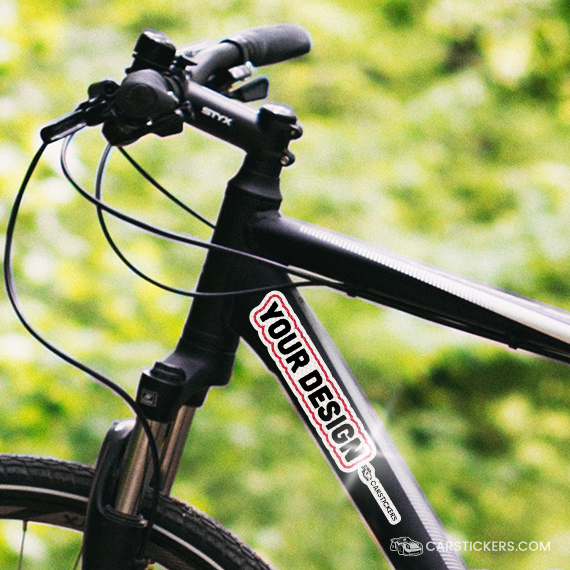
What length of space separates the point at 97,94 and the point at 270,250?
21 centimetres

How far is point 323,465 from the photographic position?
2035 mm

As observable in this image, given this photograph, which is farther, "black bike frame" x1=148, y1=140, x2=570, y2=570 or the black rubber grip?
the black rubber grip

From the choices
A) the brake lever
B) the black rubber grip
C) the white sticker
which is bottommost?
the white sticker

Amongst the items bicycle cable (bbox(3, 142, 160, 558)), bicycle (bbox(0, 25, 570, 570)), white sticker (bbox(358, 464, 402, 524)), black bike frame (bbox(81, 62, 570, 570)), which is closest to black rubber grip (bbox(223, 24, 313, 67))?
bicycle (bbox(0, 25, 570, 570))

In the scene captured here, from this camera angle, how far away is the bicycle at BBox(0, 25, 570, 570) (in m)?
0.69

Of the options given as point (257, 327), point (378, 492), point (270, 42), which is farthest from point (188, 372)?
point (270, 42)

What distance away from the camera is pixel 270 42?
0.85m

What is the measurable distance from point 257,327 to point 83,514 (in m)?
0.29

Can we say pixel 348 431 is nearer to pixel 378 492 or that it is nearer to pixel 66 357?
pixel 378 492

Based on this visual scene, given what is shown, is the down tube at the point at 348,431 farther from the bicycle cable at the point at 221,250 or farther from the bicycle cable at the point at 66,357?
the bicycle cable at the point at 66,357

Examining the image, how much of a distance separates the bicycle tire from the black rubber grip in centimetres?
48

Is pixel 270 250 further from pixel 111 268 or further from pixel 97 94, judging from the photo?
pixel 111 268

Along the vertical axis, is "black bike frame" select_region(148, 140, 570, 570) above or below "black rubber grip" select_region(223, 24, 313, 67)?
below

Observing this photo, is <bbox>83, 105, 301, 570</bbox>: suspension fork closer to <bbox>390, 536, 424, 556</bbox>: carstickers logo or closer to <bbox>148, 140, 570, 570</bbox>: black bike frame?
<bbox>148, 140, 570, 570</bbox>: black bike frame
